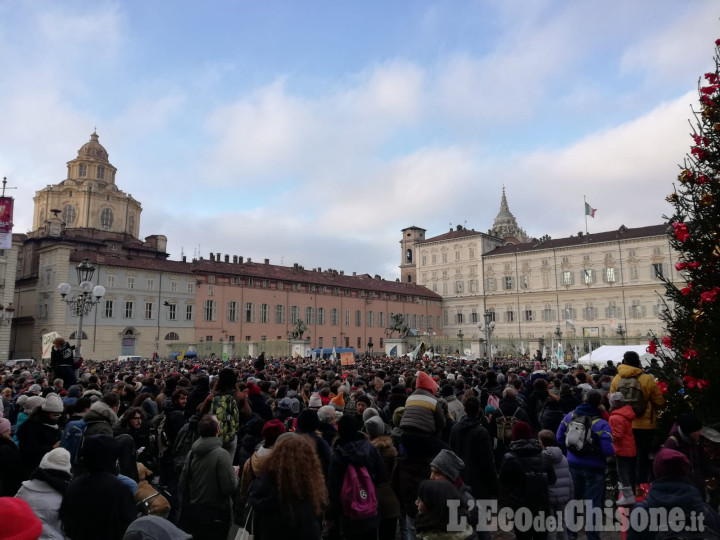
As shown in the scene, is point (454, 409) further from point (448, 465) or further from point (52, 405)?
point (52, 405)

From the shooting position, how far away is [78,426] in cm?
572

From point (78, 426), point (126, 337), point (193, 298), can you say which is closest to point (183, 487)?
point (78, 426)

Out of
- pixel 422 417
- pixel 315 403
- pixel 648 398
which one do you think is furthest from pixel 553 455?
pixel 315 403

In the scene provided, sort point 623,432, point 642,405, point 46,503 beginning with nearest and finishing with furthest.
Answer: point 46,503 < point 623,432 < point 642,405

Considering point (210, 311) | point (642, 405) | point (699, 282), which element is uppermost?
point (210, 311)

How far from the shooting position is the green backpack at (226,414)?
20.2ft

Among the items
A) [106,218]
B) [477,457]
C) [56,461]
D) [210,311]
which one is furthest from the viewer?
[106,218]

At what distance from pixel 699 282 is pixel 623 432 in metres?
2.11

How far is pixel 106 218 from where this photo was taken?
211 ft

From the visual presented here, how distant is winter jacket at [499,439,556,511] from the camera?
4.99 metres

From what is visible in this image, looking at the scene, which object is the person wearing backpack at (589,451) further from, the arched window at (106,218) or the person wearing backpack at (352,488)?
the arched window at (106,218)

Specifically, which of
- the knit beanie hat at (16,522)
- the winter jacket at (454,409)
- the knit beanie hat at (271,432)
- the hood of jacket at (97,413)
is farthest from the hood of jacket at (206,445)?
the winter jacket at (454,409)

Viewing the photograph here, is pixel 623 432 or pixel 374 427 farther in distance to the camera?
pixel 623 432

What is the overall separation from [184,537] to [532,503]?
365cm
